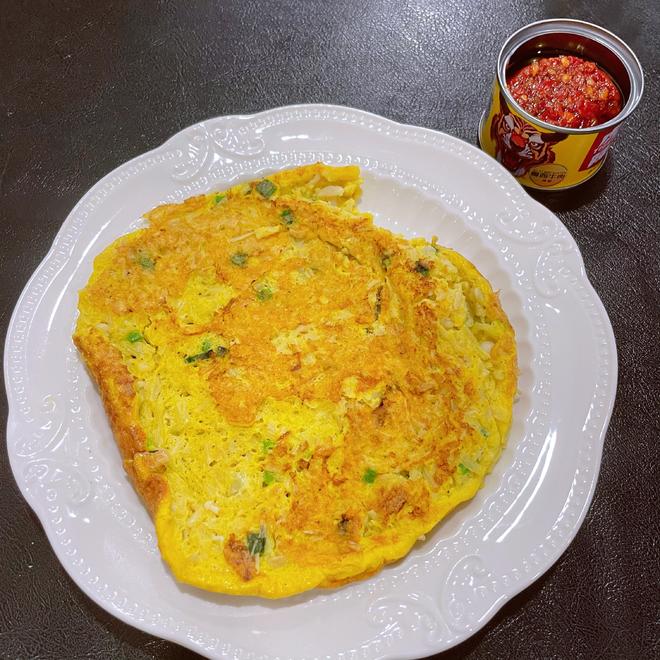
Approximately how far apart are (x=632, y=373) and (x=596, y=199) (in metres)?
0.88

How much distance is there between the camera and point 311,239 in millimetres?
2719

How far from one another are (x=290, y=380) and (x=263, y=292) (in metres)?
0.38

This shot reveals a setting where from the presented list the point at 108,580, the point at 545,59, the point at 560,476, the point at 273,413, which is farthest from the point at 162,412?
the point at 545,59

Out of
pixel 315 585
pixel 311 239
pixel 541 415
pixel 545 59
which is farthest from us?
pixel 545 59

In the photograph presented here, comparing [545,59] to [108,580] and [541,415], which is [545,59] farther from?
[108,580]

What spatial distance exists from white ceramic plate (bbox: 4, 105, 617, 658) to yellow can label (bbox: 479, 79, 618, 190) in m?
0.14

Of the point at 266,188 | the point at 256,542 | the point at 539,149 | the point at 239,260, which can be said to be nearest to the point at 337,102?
the point at 266,188

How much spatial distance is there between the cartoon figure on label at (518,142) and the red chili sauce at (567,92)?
77 millimetres

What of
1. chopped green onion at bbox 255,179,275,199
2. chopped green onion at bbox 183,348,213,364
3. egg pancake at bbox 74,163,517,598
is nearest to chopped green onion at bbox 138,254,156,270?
egg pancake at bbox 74,163,517,598

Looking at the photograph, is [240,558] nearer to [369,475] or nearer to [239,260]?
[369,475]

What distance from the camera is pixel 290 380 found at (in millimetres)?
2459

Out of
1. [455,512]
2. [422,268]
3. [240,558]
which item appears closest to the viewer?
[240,558]

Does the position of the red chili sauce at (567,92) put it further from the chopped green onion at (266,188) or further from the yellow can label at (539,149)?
the chopped green onion at (266,188)

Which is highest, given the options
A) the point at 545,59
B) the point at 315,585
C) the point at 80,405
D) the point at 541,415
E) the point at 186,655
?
the point at 545,59
